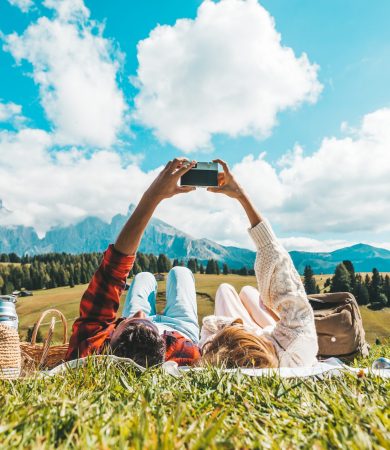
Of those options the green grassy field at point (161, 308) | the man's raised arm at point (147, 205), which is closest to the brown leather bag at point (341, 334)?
the man's raised arm at point (147, 205)

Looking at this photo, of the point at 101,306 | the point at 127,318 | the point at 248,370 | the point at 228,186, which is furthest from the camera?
the point at 228,186

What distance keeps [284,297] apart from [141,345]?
6.24 ft

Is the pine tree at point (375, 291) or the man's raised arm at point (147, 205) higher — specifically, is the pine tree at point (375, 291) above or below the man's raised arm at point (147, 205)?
below

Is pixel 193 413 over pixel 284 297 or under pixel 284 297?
under

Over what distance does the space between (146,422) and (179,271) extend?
5199 millimetres

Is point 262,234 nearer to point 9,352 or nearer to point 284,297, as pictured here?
point 284,297

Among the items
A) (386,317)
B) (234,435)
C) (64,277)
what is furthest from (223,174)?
(64,277)

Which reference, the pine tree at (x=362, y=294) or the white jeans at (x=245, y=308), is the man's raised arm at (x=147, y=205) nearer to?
the white jeans at (x=245, y=308)

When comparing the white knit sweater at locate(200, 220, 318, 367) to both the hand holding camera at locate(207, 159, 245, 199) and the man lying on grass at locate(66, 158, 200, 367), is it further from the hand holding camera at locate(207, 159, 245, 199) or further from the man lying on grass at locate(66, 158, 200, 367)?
the man lying on grass at locate(66, 158, 200, 367)

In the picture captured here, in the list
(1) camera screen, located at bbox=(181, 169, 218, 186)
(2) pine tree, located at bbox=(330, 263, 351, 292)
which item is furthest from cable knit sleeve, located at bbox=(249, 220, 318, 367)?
(2) pine tree, located at bbox=(330, 263, 351, 292)

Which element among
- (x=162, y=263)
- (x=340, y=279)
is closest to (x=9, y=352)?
(x=340, y=279)

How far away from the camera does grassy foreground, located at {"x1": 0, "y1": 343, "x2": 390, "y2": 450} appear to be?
1442 mm

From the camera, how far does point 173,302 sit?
245 inches

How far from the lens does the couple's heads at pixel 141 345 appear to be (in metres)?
3.46
